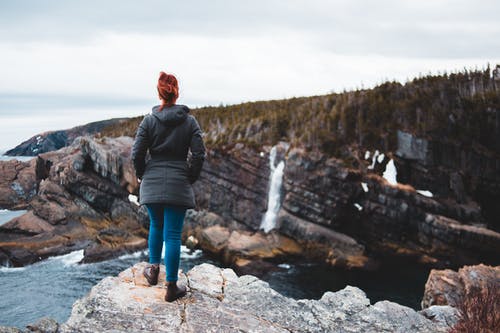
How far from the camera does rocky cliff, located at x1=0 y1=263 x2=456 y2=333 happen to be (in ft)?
16.3

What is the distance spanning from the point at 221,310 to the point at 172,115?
9.44 ft

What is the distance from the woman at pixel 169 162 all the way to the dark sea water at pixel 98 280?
65.1ft

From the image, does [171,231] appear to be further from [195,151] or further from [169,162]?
[195,151]

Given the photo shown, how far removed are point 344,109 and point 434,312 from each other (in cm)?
3637

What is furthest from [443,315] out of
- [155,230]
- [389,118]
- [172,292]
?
[389,118]

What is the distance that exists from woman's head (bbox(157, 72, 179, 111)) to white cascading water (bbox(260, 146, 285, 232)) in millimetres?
32107

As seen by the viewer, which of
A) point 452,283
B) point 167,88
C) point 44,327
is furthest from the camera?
point 452,283

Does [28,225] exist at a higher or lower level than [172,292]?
lower

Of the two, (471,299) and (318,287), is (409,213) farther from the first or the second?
(471,299)

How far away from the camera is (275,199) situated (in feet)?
125

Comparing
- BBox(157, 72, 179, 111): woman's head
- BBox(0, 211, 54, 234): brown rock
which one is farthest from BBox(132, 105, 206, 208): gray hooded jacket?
BBox(0, 211, 54, 234): brown rock

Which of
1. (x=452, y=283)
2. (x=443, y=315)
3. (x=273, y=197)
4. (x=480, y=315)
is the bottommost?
(x=273, y=197)

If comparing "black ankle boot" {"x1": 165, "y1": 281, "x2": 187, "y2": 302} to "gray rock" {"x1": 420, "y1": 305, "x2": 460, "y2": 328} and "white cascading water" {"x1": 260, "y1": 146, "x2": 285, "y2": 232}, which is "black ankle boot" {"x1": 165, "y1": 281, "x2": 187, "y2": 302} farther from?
"white cascading water" {"x1": 260, "y1": 146, "x2": 285, "y2": 232}

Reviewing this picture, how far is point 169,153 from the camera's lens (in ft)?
17.7
